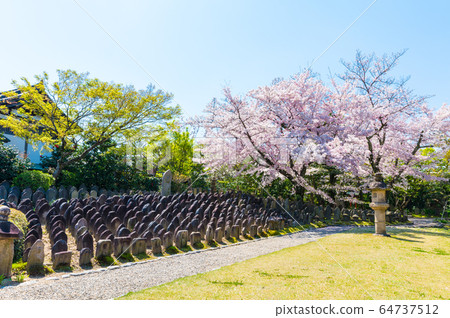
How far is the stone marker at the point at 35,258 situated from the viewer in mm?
4594

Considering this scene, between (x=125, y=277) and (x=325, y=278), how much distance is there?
3117 mm

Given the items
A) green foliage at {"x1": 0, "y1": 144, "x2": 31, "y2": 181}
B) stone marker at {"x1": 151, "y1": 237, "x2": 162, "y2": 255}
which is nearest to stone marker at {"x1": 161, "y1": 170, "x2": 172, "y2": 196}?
green foliage at {"x1": 0, "y1": 144, "x2": 31, "y2": 181}

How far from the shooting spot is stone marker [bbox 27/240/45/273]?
4594mm

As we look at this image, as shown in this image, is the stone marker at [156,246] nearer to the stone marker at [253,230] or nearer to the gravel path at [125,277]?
the gravel path at [125,277]

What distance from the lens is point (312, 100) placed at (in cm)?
1450

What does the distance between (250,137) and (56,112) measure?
11.8 meters

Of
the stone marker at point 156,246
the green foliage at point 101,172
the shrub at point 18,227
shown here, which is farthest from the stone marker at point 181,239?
the green foliage at point 101,172

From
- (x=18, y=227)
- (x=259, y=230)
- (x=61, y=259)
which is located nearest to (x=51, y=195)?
(x=18, y=227)

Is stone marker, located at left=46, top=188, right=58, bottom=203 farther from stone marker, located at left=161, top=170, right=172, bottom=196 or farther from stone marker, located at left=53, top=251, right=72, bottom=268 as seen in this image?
Answer: stone marker, located at left=53, top=251, right=72, bottom=268

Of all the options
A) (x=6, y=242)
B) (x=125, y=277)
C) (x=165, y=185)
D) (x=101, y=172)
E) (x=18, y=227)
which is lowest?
(x=125, y=277)

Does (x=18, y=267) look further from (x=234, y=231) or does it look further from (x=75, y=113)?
(x=75, y=113)

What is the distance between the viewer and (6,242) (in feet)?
14.2

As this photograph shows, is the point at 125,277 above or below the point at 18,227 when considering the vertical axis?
below

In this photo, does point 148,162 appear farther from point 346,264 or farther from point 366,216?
point 346,264
